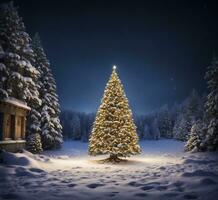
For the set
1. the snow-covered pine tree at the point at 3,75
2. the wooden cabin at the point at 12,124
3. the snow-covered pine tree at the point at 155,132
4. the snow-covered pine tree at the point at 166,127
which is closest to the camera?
the snow-covered pine tree at the point at 3,75

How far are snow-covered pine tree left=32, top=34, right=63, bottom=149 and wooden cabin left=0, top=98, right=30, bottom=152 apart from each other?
766cm

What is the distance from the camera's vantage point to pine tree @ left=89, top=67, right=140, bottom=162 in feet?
85.7

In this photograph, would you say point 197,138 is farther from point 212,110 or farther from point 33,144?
point 33,144

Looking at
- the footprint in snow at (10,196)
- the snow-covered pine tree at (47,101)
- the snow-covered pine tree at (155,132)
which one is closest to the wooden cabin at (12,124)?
the snow-covered pine tree at (47,101)

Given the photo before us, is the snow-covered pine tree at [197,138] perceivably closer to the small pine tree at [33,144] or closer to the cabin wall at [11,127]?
the small pine tree at [33,144]

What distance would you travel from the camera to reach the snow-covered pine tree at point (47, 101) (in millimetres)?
36812

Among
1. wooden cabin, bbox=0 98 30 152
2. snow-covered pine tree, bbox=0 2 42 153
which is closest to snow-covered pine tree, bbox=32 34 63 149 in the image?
wooden cabin, bbox=0 98 30 152

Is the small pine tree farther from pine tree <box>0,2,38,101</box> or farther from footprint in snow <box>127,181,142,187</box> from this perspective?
footprint in snow <box>127,181,142,187</box>

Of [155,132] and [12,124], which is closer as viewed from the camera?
[12,124]

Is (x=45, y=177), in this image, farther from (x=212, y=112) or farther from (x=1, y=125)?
(x=212, y=112)

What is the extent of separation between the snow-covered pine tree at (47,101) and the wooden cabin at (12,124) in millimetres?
7658

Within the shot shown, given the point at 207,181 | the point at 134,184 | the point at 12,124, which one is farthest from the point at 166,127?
the point at 207,181

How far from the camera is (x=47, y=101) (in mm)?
37656

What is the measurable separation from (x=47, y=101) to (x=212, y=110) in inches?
718
